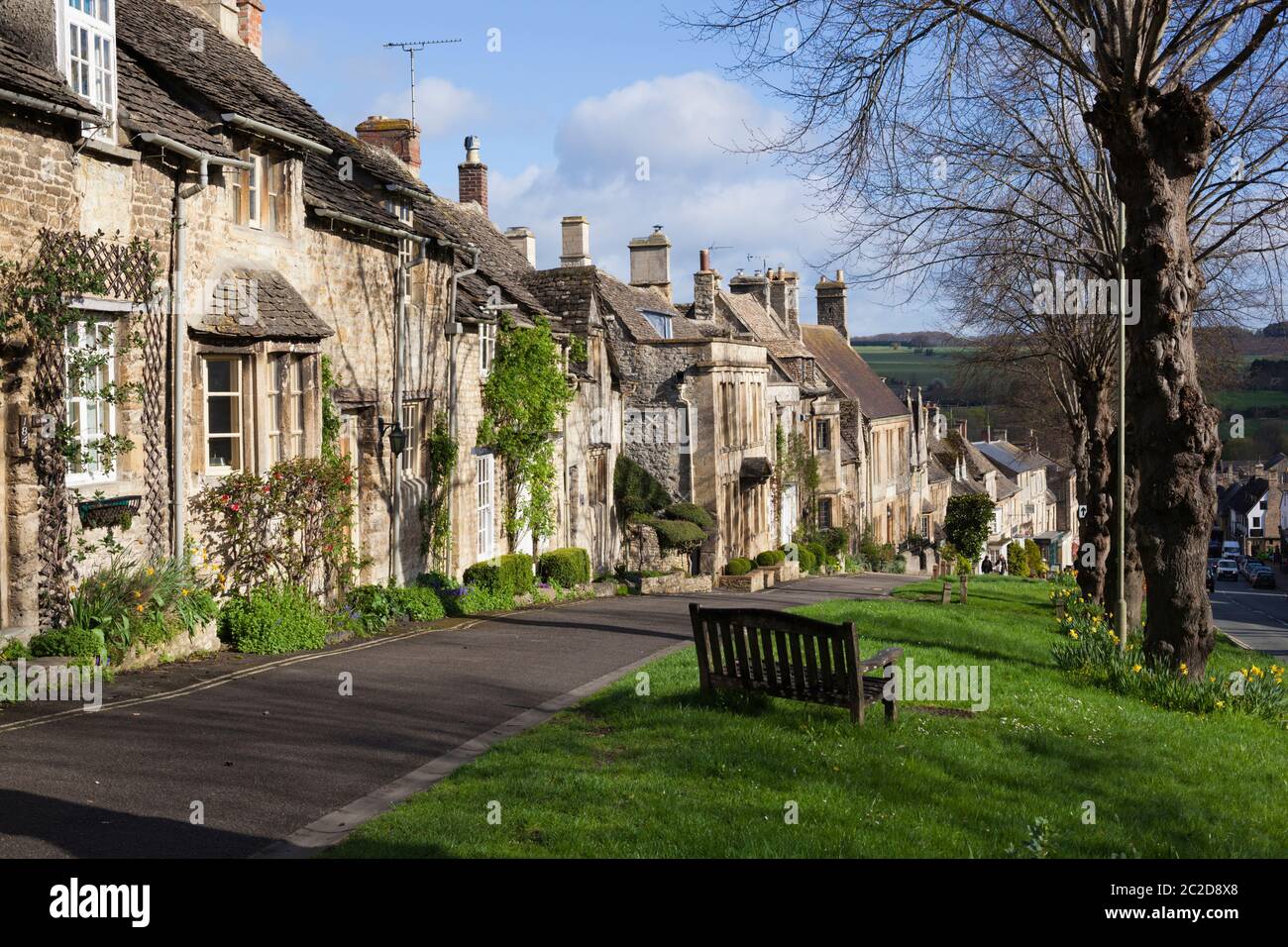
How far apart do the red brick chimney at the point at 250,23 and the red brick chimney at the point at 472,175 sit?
13.2m

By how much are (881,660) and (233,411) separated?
368 inches

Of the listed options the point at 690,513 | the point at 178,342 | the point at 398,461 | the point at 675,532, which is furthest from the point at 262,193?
the point at 690,513

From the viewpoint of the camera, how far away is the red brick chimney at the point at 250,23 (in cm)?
2288

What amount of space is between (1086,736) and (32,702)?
945 centimetres

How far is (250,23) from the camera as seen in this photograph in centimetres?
2308

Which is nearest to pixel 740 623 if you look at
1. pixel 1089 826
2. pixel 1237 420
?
pixel 1089 826

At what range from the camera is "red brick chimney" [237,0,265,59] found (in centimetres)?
2288

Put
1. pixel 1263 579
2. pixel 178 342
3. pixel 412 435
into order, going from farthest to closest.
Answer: pixel 1263 579, pixel 412 435, pixel 178 342

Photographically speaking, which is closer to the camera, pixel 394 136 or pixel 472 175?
pixel 394 136

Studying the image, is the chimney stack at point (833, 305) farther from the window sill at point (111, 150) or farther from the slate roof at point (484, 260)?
the window sill at point (111, 150)

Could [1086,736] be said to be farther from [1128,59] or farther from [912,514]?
[912,514]

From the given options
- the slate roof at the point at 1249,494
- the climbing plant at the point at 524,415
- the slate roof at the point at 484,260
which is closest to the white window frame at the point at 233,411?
the slate roof at the point at 484,260

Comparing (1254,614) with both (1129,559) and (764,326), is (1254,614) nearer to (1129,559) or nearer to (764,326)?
(764,326)

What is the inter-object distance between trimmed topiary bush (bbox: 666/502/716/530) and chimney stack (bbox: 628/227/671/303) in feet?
39.7
